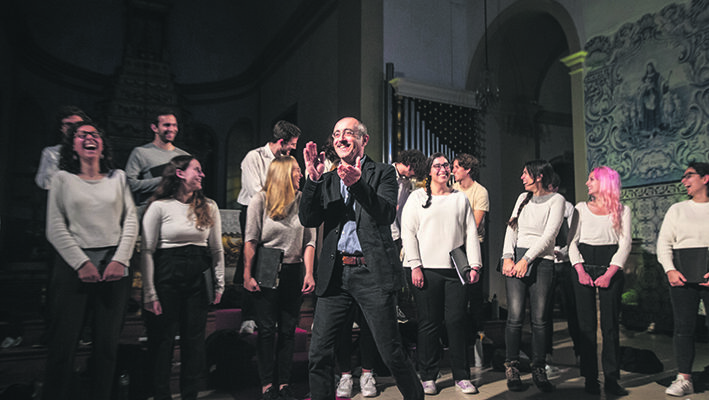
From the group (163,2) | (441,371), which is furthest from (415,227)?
(163,2)

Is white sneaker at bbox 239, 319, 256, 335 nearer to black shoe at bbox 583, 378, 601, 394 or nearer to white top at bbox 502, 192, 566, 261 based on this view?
white top at bbox 502, 192, 566, 261

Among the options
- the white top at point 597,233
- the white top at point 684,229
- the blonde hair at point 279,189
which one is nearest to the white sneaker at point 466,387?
the white top at point 597,233

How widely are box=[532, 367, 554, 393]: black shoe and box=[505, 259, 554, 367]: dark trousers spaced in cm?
4

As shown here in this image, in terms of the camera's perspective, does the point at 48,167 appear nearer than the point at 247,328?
Yes

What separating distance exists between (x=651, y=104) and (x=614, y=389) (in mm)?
3523

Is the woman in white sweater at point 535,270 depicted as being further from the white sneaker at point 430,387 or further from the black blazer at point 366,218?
the black blazer at point 366,218

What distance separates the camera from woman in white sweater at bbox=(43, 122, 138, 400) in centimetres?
235

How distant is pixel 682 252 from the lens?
3.29 meters

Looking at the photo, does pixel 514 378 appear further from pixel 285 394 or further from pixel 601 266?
pixel 285 394

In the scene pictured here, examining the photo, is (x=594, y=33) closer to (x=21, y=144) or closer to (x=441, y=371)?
(x=441, y=371)

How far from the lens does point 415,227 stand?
341 centimetres

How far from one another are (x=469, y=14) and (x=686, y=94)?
144 inches

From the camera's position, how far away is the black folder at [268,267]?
2926mm

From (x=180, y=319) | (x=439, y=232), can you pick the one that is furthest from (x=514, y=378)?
(x=180, y=319)
